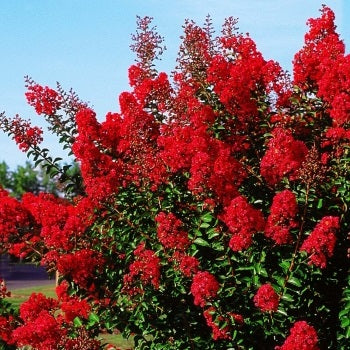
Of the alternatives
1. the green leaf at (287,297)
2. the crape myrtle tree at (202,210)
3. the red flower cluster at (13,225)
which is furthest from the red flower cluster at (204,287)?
the red flower cluster at (13,225)

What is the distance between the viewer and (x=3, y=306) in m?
6.60

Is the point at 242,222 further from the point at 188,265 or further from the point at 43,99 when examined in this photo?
the point at 43,99

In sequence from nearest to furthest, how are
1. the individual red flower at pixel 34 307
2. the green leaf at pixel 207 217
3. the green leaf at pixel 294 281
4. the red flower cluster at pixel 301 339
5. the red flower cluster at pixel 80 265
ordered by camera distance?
the red flower cluster at pixel 301 339, the green leaf at pixel 294 281, the green leaf at pixel 207 217, the individual red flower at pixel 34 307, the red flower cluster at pixel 80 265

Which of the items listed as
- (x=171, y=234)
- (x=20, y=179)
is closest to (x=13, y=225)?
(x=171, y=234)

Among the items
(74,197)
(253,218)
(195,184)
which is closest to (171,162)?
(195,184)

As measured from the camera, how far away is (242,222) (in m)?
4.66

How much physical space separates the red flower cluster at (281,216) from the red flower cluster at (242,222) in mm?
84

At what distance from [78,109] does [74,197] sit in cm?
82

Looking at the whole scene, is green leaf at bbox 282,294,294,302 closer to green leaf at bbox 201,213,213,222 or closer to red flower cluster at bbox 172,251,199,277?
red flower cluster at bbox 172,251,199,277

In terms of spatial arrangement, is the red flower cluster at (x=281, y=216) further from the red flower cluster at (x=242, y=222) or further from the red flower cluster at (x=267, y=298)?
the red flower cluster at (x=267, y=298)

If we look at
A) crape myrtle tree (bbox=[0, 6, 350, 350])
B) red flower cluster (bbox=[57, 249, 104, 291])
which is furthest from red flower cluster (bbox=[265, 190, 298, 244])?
red flower cluster (bbox=[57, 249, 104, 291])

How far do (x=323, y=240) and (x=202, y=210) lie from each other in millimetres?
1124

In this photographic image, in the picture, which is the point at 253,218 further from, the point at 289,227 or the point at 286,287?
the point at 286,287

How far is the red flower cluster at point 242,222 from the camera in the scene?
4645 millimetres
